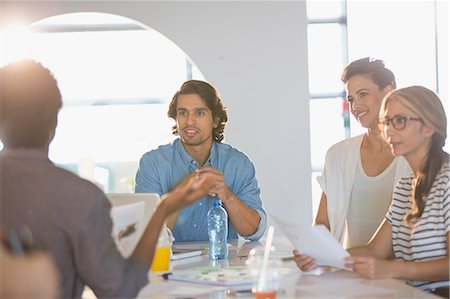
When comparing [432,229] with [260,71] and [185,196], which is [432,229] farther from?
[260,71]

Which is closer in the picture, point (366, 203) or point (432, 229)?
point (432, 229)

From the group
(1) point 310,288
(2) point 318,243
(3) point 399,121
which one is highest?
(3) point 399,121

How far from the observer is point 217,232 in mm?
3268

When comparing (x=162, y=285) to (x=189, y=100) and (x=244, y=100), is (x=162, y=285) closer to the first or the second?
(x=189, y=100)

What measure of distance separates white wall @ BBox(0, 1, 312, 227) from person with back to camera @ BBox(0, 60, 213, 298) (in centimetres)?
558

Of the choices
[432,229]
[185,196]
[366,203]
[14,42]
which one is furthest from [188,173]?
[14,42]

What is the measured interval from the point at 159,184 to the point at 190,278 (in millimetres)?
1207

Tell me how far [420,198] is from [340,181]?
87 centimetres

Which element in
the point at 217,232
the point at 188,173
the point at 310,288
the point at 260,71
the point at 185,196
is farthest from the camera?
the point at 260,71

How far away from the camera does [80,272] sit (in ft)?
6.09

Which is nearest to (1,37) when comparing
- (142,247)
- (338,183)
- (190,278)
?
(338,183)

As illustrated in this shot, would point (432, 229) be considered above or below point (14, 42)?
below

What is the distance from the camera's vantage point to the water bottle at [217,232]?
3.14 m

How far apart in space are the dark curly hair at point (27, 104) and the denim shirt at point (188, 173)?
1.91 m
